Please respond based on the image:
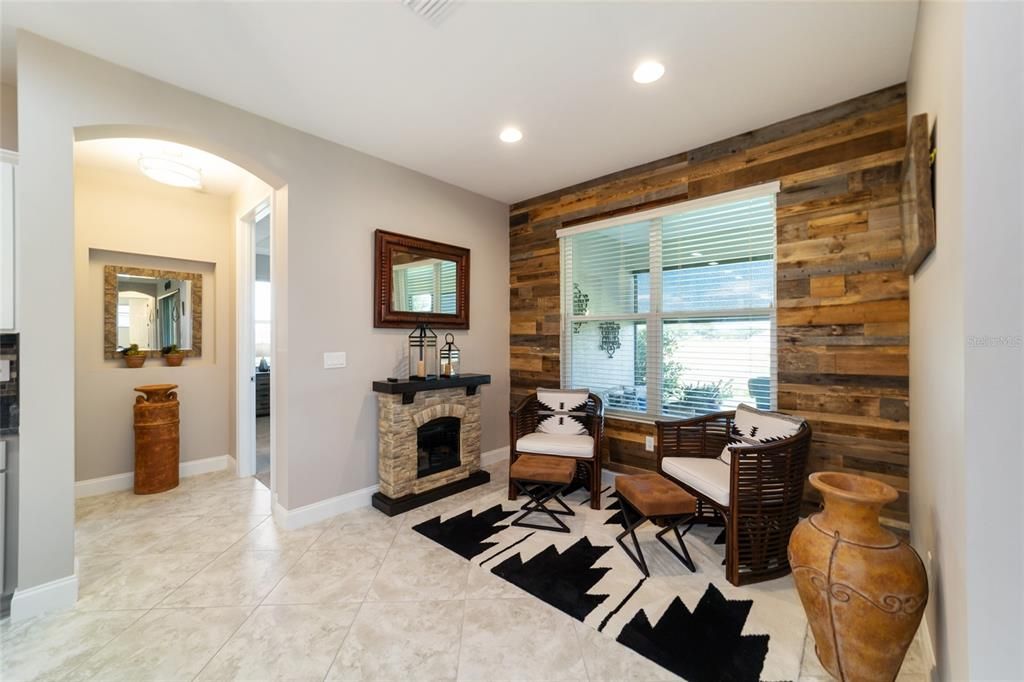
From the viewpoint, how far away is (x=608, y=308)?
150 inches

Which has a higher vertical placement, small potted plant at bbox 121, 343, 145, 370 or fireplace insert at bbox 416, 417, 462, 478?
small potted plant at bbox 121, 343, 145, 370

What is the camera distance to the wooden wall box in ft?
11.4

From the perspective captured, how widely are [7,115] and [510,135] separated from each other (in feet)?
9.89

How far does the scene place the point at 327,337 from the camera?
306cm

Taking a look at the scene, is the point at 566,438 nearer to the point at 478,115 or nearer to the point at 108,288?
the point at 478,115

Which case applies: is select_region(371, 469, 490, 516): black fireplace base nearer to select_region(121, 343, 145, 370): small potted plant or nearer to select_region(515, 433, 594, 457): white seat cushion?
select_region(515, 433, 594, 457): white seat cushion

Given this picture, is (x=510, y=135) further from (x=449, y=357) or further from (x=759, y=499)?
(x=759, y=499)

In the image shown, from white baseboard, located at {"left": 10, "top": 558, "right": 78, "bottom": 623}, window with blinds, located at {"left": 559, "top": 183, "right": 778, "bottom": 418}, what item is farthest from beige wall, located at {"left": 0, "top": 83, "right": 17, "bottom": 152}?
window with blinds, located at {"left": 559, "top": 183, "right": 778, "bottom": 418}

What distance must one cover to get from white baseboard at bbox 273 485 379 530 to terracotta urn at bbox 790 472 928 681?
113 inches

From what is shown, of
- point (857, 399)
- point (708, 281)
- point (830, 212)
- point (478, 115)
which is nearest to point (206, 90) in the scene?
point (478, 115)

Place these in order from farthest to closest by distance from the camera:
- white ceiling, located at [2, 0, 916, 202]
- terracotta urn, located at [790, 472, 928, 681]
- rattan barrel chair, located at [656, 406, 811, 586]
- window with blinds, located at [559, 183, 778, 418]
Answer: window with blinds, located at [559, 183, 778, 418] → rattan barrel chair, located at [656, 406, 811, 586] → white ceiling, located at [2, 0, 916, 202] → terracotta urn, located at [790, 472, 928, 681]

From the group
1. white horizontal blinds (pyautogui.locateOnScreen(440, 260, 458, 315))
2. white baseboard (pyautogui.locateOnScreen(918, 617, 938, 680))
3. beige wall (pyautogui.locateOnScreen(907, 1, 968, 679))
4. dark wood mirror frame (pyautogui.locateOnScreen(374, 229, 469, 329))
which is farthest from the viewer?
white horizontal blinds (pyautogui.locateOnScreen(440, 260, 458, 315))

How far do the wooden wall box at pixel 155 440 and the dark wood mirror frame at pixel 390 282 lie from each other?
212 cm

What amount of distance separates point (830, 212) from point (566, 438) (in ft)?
8.01
